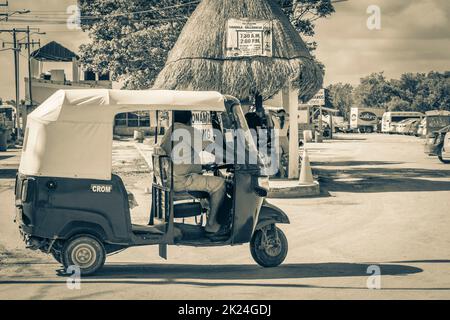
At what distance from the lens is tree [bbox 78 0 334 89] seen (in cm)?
3850

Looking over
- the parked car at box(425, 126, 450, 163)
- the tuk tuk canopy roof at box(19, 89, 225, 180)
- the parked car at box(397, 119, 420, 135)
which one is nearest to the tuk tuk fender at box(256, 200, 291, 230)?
the tuk tuk canopy roof at box(19, 89, 225, 180)

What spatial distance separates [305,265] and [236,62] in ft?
42.6

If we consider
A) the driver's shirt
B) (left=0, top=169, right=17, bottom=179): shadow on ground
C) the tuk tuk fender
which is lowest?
(left=0, top=169, right=17, bottom=179): shadow on ground

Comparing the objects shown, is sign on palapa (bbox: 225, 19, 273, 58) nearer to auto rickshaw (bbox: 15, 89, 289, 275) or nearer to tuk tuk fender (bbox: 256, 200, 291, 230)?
tuk tuk fender (bbox: 256, 200, 291, 230)

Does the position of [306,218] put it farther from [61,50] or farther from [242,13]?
[61,50]

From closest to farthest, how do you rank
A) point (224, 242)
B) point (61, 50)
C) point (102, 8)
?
point (224, 242), point (102, 8), point (61, 50)

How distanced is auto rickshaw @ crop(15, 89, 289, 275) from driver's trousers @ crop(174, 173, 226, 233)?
0.15 m

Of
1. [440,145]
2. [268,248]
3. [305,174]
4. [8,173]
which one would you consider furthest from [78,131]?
[440,145]

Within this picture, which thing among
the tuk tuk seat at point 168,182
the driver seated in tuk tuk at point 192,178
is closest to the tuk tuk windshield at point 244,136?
the driver seated in tuk tuk at point 192,178

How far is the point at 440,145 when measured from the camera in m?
33.5

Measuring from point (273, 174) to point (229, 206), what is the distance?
13.9 metres

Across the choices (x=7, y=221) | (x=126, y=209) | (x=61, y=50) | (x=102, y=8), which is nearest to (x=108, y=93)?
(x=126, y=209)

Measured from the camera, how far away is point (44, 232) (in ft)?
33.1

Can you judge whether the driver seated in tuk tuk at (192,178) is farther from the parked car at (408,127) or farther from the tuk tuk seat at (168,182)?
the parked car at (408,127)
